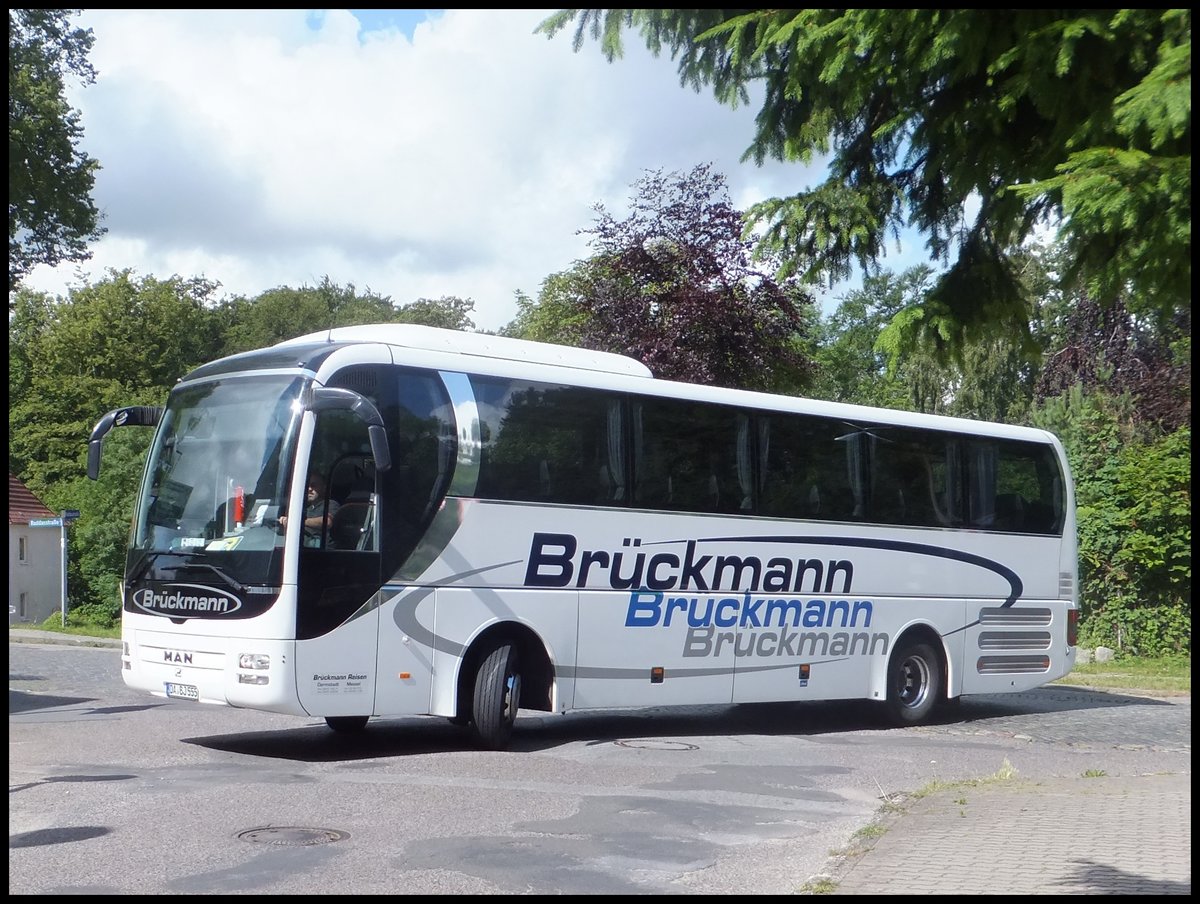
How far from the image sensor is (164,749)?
12.4 metres

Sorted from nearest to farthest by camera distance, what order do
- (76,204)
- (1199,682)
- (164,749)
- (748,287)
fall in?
(1199,682)
(164,749)
(748,287)
(76,204)

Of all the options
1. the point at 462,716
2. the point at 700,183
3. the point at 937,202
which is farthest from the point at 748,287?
the point at 937,202

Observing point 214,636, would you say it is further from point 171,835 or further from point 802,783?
point 802,783

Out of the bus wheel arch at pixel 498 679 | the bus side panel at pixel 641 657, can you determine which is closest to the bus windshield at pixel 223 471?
the bus wheel arch at pixel 498 679

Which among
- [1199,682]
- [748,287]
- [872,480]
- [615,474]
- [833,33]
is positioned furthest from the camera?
[748,287]

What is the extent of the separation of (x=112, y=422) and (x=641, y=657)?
553 cm

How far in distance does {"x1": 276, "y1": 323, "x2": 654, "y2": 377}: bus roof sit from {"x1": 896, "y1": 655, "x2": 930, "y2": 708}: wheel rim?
17.1 feet

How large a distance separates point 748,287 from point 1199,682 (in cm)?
2168

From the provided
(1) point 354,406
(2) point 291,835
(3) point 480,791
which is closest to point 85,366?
(1) point 354,406

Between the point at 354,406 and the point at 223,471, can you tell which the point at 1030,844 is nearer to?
the point at 354,406

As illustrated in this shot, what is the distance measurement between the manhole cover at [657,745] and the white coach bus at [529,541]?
0.45 metres

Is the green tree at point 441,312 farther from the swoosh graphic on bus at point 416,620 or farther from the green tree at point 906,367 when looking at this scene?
the swoosh graphic on bus at point 416,620

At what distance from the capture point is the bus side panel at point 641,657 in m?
13.8

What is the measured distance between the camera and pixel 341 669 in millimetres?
11906
